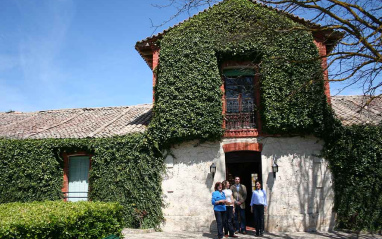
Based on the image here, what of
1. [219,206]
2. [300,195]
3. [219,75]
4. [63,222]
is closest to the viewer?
[63,222]

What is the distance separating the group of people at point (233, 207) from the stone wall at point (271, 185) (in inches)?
36.5

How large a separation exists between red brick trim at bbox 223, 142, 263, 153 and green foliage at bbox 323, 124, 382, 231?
2.36 metres

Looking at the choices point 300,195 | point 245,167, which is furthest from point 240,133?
point 300,195

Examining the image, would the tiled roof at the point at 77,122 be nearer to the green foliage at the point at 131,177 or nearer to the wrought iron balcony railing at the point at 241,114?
the green foliage at the point at 131,177

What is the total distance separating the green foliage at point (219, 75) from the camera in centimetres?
1086

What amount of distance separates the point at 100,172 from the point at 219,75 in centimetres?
605

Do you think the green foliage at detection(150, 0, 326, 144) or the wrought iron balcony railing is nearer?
the green foliage at detection(150, 0, 326, 144)

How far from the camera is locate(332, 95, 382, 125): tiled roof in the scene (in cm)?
1110

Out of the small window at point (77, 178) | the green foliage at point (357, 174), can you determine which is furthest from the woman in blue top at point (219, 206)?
the small window at point (77, 178)

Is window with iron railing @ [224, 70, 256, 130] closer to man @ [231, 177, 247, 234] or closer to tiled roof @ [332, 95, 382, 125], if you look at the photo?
man @ [231, 177, 247, 234]

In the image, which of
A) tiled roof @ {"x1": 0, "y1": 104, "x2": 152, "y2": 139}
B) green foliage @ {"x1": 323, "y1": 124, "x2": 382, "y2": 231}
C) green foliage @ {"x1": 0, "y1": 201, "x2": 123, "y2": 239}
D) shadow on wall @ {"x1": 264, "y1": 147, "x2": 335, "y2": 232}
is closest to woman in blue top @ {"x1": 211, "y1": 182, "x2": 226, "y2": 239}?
shadow on wall @ {"x1": 264, "y1": 147, "x2": 335, "y2": 232}

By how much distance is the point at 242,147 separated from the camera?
11195 mm

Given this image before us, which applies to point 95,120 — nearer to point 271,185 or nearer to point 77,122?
point 77,122

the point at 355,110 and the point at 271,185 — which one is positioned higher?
the point at 355,110
